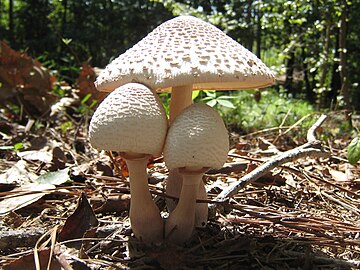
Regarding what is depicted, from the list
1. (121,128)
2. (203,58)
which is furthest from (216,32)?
(121,128)

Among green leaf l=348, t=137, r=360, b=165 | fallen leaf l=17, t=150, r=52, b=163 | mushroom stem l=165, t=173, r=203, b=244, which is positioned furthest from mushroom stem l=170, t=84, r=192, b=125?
fallen leaf l=17, t=150, r=52, b=163

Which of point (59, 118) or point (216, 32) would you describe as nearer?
point (216, 32)

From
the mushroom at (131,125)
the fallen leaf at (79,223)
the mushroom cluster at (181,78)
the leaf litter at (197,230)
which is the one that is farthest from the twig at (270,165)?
the fallen leaf at (79,223)

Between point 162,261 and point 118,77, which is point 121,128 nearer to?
point 118,77

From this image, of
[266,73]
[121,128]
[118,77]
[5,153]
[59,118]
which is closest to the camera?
[121,128]

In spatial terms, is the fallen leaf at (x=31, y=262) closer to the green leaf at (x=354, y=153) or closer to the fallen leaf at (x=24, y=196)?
the fallen leaf at (x=24, y=196)
